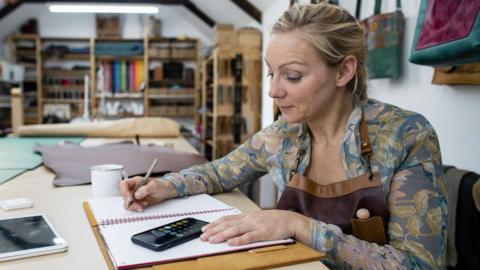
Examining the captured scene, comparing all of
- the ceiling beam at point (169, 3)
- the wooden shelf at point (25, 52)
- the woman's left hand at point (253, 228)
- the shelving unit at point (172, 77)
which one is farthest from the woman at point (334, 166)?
the wooden shelf at point (25, 52)

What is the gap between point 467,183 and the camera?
58.6 inches

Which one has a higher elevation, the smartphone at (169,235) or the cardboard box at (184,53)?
the cardboard box at (184,53)

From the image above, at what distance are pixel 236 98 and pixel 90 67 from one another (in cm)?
309

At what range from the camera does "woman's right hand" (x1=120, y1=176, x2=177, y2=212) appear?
1081 millimetres

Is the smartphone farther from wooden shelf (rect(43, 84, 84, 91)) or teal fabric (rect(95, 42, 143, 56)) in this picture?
wooden shelf (rect(43, 84, 84, 91))

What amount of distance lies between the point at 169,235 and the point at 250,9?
4.56 metres

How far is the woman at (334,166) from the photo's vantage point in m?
0.85

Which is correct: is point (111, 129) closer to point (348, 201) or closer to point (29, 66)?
point (348, 201)

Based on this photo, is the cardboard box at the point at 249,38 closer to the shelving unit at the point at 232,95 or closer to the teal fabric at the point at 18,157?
the shelving unit at the point at 232,95

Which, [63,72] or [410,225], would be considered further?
[63,72]

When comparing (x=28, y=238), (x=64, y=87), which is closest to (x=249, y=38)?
(x=64, y=87)

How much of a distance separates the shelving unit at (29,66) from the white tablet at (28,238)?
636 centimetres

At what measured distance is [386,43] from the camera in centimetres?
211

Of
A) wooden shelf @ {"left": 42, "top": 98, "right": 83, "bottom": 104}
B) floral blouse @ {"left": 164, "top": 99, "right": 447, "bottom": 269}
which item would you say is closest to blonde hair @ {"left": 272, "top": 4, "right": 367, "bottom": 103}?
floral blouse @ {"left": 164, "top": 99, "right": 447, "bottom": 269}
